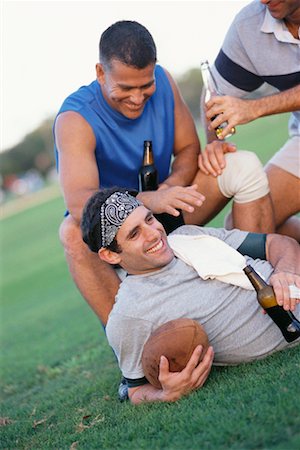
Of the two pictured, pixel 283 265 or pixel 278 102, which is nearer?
pixel 283 265

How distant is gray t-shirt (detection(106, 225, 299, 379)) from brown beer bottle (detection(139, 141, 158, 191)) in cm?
115

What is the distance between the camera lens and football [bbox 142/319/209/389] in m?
4.27

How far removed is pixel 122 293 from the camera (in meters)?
4.56

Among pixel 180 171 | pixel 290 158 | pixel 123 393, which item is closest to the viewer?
pixel 123 393

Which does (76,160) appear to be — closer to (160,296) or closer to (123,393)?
(160,296)

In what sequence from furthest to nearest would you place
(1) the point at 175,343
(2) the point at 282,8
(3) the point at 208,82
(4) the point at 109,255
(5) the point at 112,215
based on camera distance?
1. (3) the point at 208,82
2. (2) the point at 282,8
3. (4) the point at 109,255
4. (5) the point at 112,215
5. (1) the point at 175,343

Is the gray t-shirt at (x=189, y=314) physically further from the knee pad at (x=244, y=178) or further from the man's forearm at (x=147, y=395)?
the knee pad at (x=244, y=178)

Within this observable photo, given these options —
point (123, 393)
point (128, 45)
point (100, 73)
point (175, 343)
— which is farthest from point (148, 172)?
point (175, 343)

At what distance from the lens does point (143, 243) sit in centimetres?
450

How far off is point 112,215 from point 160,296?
0.53 meters

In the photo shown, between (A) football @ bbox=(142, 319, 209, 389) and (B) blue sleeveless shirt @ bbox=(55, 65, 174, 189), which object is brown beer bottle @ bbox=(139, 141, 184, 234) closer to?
(B) blue sleeveless shirt @ bbox=(55, 65, 174, 189)

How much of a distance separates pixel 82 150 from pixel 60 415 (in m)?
1.77

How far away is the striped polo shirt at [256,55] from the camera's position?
19.2 feet

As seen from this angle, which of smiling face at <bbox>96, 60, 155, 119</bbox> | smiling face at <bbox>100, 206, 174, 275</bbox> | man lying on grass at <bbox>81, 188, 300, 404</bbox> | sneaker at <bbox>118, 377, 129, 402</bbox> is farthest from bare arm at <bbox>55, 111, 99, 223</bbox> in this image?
sneaker at <bbox>118, 377, 129, 402</bbox>
